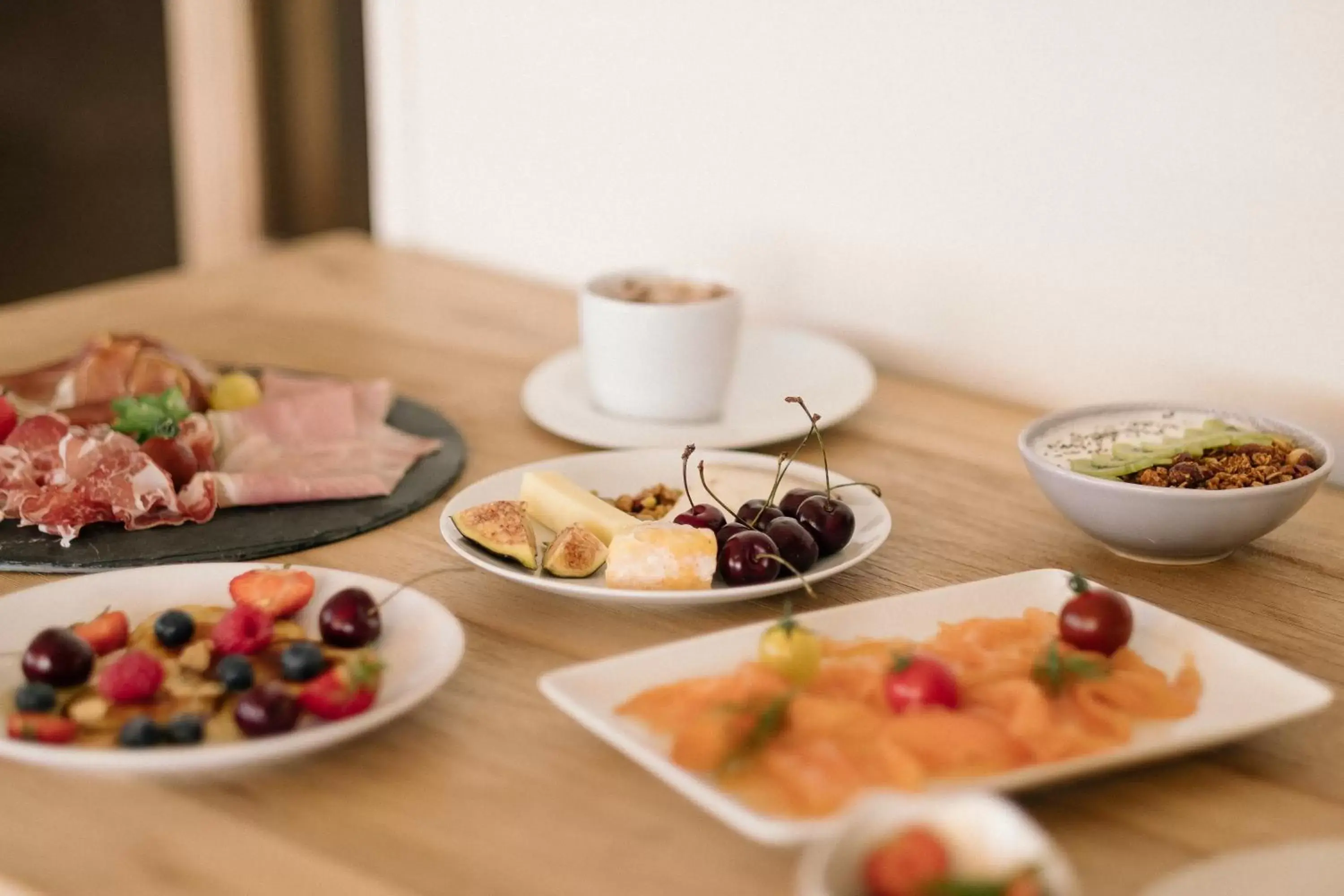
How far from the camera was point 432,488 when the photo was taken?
4.08 ft

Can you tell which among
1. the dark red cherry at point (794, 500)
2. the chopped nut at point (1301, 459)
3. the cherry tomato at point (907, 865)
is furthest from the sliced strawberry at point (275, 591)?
the chopped nut at point (1301, 459)

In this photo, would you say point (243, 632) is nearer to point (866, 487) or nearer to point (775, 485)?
point (775, 485)

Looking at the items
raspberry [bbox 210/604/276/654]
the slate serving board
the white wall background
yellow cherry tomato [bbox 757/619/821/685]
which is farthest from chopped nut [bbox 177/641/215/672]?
the white wall background

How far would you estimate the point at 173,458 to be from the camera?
120 cm

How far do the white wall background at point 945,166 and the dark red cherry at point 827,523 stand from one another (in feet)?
1.72

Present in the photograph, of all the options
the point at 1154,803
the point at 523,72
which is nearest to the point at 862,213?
the point at 523,72

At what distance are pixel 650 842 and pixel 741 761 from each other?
64 millimetres

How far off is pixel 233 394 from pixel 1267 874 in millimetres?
1011

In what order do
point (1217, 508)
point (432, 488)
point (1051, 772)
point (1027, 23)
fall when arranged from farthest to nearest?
point (1027, 23) < point (432, 488) < point (1217, 508) < point (1051, 772)

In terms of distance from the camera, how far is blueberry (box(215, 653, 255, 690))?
0.85 m

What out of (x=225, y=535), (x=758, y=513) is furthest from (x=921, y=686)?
(x=225, y=535)

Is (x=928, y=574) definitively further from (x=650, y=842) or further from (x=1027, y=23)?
(x=1027, y=23)

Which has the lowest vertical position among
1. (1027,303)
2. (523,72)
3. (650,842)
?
(650,842)

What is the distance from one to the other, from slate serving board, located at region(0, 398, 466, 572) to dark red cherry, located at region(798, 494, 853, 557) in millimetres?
346
